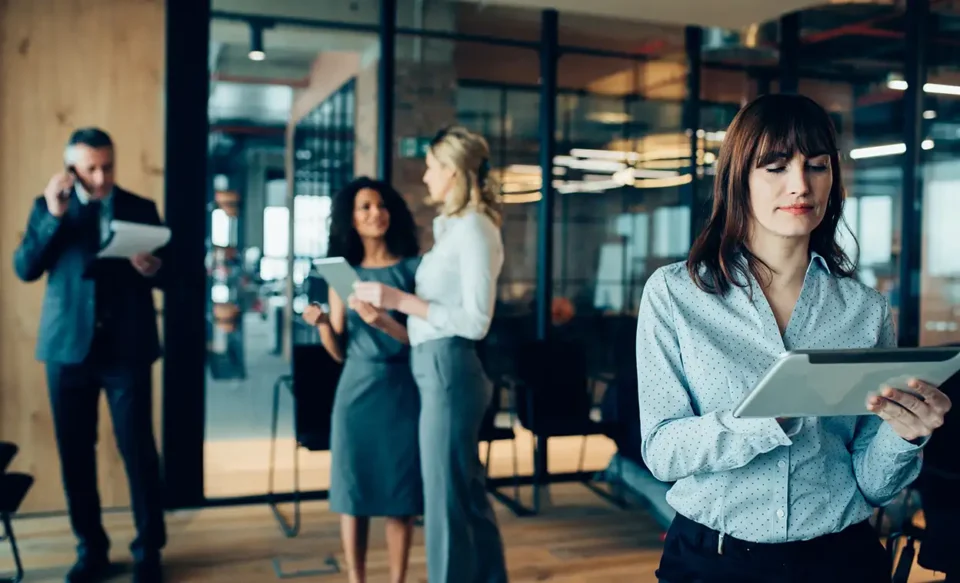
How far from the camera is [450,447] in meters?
3.09

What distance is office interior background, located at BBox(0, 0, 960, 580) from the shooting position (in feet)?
15.5

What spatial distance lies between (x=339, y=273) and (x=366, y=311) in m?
0.17

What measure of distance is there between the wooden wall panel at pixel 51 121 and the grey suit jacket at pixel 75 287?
97cm

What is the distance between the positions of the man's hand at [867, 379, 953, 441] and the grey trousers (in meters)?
1.88

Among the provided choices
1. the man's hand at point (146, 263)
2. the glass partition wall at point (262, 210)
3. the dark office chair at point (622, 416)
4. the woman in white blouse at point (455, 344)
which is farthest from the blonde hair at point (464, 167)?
the glass partition wall at point (262, 210)

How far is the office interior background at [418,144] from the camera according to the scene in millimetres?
4723

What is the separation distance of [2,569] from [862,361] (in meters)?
3.97

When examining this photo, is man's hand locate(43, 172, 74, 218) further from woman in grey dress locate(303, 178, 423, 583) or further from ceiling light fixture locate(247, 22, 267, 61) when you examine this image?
→ ceiling light fixture locate(247, 22, 267, 61)

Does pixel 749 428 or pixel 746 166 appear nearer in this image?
pixel 749 428

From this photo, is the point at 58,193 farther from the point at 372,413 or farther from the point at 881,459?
the point at 881,459

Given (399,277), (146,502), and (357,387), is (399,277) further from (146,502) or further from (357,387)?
(146,502)

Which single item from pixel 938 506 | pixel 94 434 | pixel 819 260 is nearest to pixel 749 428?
pixel 819 260

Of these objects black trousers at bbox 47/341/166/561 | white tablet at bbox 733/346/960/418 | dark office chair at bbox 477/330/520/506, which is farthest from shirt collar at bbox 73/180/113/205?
white tablet at bbox 733/346/960/418

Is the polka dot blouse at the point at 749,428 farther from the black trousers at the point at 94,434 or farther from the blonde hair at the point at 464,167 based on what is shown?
the black trousers at the point at 94,434
